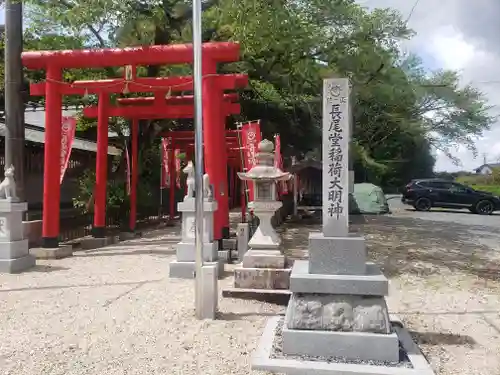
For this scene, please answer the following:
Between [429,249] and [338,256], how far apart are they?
307 inches

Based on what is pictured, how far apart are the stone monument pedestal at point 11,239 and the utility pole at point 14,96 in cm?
248

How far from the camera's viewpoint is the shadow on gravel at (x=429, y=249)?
921 centimetres

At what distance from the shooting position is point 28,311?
5812 mm

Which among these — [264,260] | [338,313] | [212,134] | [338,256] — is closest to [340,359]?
[338,313]

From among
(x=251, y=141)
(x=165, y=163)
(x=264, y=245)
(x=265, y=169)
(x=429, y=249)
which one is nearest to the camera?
(x=264, y=245)

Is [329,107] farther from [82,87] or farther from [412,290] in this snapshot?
[82,87]

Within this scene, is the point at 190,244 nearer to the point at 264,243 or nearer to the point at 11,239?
the point at 264,243

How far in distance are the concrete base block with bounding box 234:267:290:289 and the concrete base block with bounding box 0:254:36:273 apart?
412cm

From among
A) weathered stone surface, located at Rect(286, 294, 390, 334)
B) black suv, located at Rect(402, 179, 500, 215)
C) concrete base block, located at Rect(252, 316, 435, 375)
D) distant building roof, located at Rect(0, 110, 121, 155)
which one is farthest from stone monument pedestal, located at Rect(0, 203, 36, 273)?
black suv, located at Rect(402, 179, 500, 215)

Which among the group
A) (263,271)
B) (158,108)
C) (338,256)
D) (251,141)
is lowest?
(263,271)

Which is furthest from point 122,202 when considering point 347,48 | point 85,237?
point 347,48

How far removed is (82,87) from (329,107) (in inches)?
292

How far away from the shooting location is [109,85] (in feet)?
34.9

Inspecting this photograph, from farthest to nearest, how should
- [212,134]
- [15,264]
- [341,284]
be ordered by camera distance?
[212,134] < [15,264] < [341,284]
